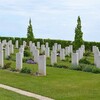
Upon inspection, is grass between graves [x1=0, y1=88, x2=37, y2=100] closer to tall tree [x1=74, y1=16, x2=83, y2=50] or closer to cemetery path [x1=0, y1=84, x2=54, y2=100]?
cemetery path [x1=0, y1=84, x2=54, y2=100]

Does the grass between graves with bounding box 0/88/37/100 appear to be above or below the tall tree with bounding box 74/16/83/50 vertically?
below

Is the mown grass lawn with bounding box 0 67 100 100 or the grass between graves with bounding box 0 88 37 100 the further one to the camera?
the mown grass lawn with bounding box 0 67 100 100

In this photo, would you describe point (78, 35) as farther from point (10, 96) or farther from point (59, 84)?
point (10, 96)

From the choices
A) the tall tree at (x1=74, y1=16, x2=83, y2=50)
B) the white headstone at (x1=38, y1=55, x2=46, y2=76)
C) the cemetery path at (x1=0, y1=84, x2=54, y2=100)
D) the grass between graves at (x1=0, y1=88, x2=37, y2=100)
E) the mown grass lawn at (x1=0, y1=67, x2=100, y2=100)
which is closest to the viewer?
the grass between graves at (x1=0, y1=88, x2=37, y2=100)

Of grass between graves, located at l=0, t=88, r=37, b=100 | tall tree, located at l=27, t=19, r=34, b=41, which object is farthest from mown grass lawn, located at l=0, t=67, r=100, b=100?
tall tree, located at l=27, t=19, r=34, b=41

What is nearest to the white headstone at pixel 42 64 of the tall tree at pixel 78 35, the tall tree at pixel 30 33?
the tall tree at pixel 78 35

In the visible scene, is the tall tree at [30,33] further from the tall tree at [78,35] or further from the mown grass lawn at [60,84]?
the mown grass lawn at [60,84]

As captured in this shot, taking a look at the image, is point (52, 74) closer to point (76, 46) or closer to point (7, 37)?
point (76, 46)

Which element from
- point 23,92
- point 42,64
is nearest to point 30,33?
point 42,64

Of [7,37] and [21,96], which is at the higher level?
[7,37]

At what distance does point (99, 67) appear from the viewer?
72.1 feet

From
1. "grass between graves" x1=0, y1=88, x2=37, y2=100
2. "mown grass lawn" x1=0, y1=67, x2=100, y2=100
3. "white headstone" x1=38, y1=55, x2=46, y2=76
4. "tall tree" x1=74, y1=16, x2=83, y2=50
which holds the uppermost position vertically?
"tall tree" x1=74, y1=16, x2=83, y2=50

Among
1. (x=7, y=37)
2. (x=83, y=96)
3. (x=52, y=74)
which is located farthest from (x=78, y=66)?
(x=7, y=37)

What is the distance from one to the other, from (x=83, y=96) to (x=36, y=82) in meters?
3.27
